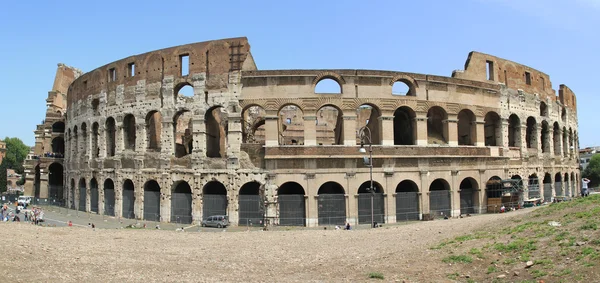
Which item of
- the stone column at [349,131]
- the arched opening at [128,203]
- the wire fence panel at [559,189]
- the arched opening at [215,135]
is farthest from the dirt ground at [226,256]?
the wire fence panel at [559,189]

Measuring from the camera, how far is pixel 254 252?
17.2 m

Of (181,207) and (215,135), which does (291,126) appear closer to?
(215,135)

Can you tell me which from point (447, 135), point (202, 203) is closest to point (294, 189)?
point (202, 203)

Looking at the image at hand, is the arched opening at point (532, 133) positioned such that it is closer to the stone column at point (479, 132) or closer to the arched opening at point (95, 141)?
the stone column at point (479, 132)

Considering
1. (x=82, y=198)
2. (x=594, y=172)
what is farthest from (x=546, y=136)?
(x=594, y=172)

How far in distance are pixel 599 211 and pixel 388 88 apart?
1502cm

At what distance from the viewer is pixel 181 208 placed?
93.6ft

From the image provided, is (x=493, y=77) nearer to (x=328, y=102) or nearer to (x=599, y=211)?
(x=328, y=102)

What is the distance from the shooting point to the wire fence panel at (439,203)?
2888 cm

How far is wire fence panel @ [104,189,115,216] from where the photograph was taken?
32438 millimetres

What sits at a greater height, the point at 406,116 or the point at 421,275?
the point at 406,116

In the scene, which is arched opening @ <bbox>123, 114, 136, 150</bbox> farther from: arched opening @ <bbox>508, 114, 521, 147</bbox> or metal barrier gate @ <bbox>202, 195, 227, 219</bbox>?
arched opening @ <bbox>508, 114, 521, 147</bbox>

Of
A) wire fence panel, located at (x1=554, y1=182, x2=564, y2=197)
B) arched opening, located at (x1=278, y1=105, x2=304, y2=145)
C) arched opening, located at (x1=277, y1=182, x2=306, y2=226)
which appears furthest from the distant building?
arched opening, located at (x1=277, y1=182, x2=306, y2=226)

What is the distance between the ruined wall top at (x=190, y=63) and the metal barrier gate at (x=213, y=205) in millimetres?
7119
